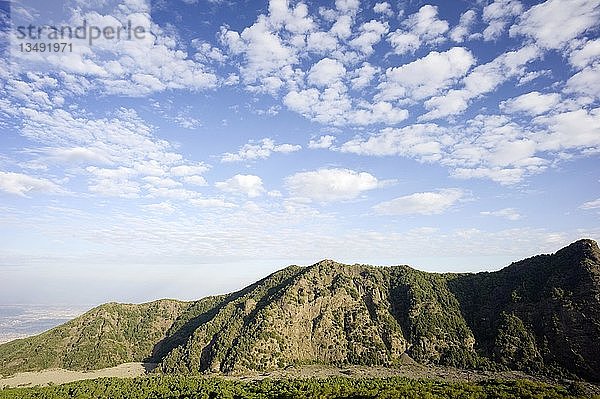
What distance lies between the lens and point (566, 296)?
198m

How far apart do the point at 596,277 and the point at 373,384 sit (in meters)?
126

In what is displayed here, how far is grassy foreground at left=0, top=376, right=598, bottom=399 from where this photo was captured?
127500 millimetres

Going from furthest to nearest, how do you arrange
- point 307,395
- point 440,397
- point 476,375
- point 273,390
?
point 476,375 → point 273,390 → point 307,395 → point 440,397

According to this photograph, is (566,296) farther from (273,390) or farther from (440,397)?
(273,390)

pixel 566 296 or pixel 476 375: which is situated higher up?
pixel 566 296

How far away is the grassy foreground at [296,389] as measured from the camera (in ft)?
418

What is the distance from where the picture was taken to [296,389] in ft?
484

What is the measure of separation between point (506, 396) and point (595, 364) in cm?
7968

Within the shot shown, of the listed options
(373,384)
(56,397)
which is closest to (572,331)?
(373,384)

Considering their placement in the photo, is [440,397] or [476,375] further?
[476,375]

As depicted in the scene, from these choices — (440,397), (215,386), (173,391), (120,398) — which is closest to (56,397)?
(120,398)

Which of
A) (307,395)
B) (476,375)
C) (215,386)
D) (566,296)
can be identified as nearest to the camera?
(307,395)

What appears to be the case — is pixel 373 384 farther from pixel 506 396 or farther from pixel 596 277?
pixel 596 277

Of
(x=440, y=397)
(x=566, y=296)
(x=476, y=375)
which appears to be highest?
(x=566, y=296)
